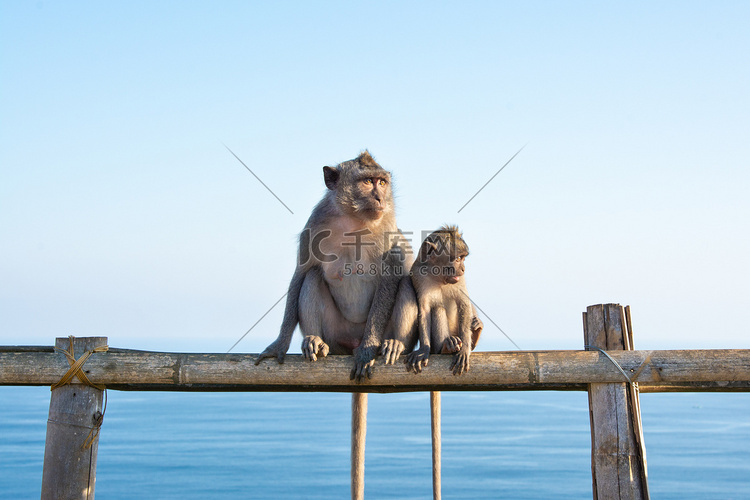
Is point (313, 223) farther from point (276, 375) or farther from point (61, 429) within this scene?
point (61, 429)

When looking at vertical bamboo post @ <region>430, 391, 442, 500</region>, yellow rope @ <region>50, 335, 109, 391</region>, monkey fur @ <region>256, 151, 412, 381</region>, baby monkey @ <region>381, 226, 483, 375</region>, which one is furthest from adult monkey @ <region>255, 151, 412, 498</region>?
yellow rope @ <region>50, 335, 109, 391</region>

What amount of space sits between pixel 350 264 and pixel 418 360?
A: 1.47 metres

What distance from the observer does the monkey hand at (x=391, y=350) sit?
17.5 feet

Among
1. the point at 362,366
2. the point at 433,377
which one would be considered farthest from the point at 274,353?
the point at 433,377

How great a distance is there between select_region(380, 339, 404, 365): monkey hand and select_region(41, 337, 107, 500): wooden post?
6.92 feet

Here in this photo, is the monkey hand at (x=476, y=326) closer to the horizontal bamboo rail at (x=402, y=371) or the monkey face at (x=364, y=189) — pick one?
the horizontal bamboo rail at (x=402, y=371)

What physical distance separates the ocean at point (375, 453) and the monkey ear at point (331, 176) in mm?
17143

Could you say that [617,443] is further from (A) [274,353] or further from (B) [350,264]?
(B) [350,264]

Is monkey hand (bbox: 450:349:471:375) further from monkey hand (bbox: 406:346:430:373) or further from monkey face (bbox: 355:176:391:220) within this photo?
monkey face (bbox: 355:176:391:220)

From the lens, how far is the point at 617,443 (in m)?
4.80

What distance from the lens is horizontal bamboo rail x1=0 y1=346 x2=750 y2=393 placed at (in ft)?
16.1

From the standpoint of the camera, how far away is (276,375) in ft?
17.1

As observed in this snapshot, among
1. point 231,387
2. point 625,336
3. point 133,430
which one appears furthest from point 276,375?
point 133,430

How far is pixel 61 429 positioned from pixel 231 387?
1.20 meters
